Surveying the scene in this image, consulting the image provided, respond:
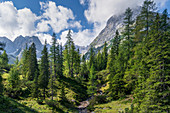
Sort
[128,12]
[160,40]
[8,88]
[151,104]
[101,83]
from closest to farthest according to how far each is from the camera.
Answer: [151,104] < [160,40] < [8,88] < [128,12] < [101,83]

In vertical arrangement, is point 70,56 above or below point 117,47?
below

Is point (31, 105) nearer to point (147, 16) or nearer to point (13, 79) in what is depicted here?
point (13, 79)

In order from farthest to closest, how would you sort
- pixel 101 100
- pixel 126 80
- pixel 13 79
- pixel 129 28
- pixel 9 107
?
pixel 129 28
pixel 101 100
pixel 13 79
pixel 126 80
pixel 9 107

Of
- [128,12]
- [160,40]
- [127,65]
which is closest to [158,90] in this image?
[160,40]

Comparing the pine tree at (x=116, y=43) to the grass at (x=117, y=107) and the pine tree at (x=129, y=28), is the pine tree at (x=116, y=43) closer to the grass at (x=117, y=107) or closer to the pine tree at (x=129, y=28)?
the pine tree at (x=129, y=28)

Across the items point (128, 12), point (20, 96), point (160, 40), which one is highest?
point (128, 12)

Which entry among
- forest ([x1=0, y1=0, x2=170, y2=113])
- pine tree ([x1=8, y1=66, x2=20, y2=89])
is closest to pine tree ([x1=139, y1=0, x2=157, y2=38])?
forest ([x1=0, y1=0, x2=170, y2=113])

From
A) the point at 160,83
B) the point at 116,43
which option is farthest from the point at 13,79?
the point at 116,43

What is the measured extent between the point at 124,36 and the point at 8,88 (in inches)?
1487

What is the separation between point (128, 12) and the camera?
28797mm

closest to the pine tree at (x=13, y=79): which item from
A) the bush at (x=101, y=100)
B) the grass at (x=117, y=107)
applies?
the grass at (x=117, y=107)

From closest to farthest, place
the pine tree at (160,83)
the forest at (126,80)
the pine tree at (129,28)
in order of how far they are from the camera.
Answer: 1. the pine tree at (160,83)
2. the forest at (126,80)
3. the pine tree at (129,28)

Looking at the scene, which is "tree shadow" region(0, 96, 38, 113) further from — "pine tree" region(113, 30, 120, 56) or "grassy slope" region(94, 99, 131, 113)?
"pine tree" region(113, 30, 120, 56)

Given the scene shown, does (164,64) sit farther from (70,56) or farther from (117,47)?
(70,56)
